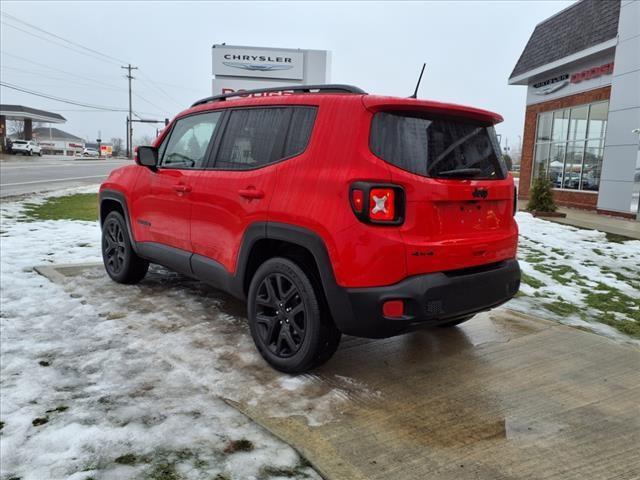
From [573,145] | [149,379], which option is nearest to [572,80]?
[573,145]

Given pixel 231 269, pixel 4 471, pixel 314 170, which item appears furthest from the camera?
pixel 231 269

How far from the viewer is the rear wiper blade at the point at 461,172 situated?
3031 mm

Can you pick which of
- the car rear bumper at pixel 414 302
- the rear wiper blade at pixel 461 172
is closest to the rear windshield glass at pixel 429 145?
the rear wiper blade at pixel 461 172

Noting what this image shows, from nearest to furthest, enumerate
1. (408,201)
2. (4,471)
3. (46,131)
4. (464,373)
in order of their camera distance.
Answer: (4,471) < (408,201) < (464,373) < (46,131)

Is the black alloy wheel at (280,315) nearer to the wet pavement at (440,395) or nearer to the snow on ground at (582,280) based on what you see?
the wet pavement at (440,395)

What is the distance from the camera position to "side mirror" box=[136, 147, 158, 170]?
4621 millimetres

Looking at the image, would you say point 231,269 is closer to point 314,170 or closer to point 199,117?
point 314,170

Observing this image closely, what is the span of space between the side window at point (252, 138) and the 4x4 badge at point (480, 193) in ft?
4.21

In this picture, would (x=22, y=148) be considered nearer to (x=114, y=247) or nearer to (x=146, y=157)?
(x=114, y=247)

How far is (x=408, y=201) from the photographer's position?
2855 mm

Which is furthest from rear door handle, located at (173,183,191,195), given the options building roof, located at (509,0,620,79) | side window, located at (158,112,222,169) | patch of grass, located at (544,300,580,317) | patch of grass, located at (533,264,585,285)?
building roof, located at (509,0,620,79)

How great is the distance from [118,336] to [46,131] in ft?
389

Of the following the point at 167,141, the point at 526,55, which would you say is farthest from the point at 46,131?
the point at 167,141

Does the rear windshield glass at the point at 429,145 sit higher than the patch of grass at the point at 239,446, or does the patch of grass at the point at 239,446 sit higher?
the rear windshield glass at the point at 429,145
